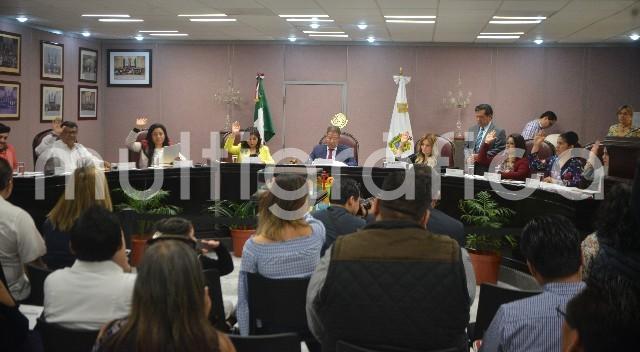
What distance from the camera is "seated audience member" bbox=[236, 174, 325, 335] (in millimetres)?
3236

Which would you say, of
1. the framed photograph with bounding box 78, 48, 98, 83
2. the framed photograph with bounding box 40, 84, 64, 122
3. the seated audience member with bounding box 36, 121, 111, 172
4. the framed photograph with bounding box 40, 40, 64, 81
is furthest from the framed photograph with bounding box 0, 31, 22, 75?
the seated audience member with bounding box 36, 121, 111, 172

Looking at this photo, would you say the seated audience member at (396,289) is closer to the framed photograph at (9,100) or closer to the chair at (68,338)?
the chair at (68,338)

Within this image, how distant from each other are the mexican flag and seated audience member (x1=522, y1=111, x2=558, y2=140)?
13.6ft

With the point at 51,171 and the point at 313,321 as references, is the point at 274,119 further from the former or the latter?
the point at 313,321

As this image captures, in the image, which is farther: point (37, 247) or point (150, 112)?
point (150, 112)

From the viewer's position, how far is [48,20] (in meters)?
9.59

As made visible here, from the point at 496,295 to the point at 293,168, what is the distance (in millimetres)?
4391

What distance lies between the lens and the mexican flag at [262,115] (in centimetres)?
1177

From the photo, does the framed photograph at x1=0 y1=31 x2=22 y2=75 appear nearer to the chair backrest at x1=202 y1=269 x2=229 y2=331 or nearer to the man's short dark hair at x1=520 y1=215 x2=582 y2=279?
the chair backrest at x1=202 y1=269 x2=229 y2=331

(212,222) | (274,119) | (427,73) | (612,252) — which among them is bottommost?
(212,222)

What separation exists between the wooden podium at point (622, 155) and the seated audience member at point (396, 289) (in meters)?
1.80

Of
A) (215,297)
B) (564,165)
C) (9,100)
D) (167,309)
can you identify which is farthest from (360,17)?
(167,309)

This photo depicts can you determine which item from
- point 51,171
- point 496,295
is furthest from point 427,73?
point 496,295

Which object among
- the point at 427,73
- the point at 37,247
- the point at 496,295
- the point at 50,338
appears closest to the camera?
the point at 50,338
